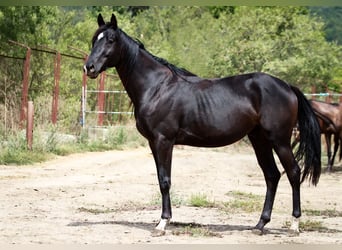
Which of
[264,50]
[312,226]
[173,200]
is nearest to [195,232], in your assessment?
[312,226]

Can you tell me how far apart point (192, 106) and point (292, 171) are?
43.5 inches

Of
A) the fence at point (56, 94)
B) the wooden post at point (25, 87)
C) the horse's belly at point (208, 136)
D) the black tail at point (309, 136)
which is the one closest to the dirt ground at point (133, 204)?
the black tail at point (309, 136)

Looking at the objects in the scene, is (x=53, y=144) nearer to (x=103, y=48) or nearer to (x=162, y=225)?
(x=103, y=48)

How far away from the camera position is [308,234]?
637 centimetres

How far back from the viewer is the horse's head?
252 inches

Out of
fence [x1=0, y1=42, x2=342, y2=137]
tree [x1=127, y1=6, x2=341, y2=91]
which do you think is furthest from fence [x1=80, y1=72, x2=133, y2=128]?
tree [x1=127, y1=6, x2=341, y2=91]

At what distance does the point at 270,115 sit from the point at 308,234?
43.5 inches

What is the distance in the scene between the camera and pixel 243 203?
26.9ft

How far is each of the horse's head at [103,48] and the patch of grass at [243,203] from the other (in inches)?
90.0

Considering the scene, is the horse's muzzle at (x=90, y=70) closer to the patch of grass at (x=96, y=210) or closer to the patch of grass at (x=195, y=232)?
the patch of grass at (x=195, y=232)

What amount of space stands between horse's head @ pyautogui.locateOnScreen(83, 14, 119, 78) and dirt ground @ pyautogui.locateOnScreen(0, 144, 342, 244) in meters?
1.43

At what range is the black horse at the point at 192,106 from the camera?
20.9 ft

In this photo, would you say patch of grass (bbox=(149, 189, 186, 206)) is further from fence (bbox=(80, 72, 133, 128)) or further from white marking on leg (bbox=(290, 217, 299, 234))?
fence (bbox=(80, 72, 133, 128))

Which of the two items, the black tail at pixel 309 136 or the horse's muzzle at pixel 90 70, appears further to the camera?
the black tail at pixel 309 136
